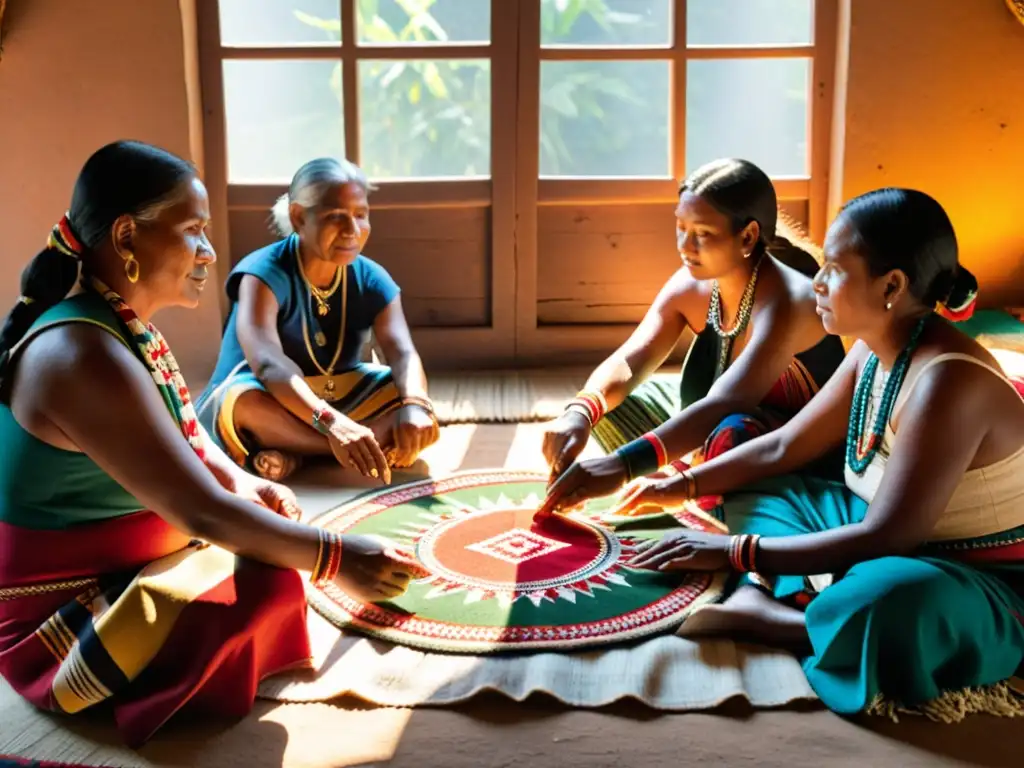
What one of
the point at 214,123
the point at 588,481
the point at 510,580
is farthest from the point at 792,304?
the point at 214,123

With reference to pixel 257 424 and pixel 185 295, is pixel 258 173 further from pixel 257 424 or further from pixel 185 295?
pixel 185 295

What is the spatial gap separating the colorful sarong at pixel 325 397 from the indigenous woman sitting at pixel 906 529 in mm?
1500

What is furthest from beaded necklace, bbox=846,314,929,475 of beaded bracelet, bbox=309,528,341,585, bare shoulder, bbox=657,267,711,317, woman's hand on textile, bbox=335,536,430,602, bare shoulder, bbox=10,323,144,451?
bare shoulder, bbox=10,323,144,451

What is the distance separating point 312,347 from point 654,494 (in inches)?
55.6

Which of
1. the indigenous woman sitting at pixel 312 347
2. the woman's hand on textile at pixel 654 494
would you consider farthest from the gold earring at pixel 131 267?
the woman's hand on textile at pixel 654 494

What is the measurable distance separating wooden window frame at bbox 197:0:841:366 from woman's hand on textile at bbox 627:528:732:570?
2451mm

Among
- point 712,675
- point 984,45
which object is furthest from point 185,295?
point 984,45

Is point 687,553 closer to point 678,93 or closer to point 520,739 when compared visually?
point 520,739

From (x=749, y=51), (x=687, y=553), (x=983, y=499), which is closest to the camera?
(x=983, y=499)

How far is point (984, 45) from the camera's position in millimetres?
4691

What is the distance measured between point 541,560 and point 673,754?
85 cm

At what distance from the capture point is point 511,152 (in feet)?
15.8

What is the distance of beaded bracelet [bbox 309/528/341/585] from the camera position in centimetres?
212

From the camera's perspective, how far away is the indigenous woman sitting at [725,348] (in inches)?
115
